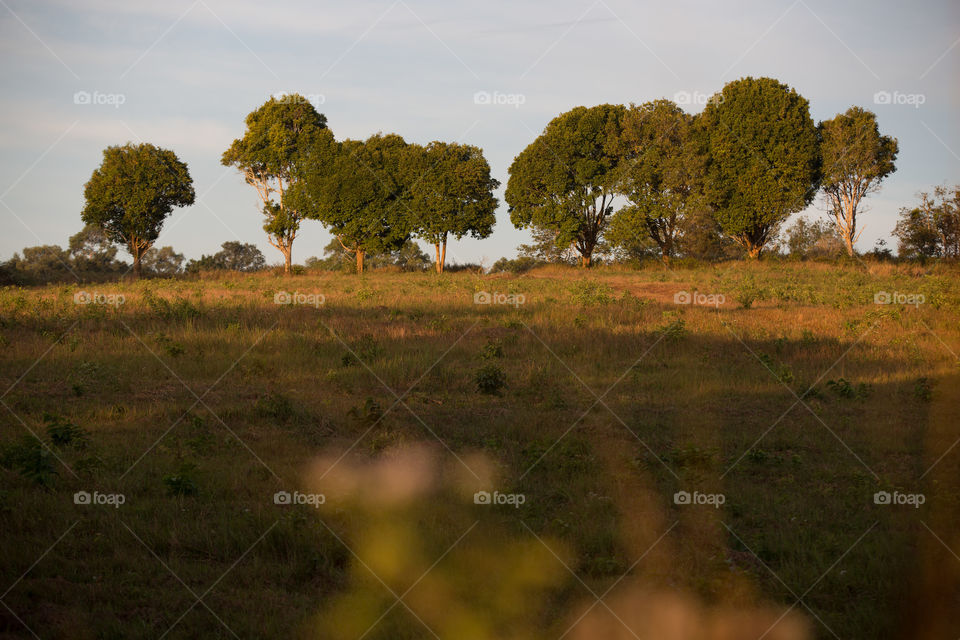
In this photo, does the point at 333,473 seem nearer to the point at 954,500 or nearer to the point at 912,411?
the point at 954,500

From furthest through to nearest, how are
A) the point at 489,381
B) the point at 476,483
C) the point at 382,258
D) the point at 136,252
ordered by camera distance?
the point at 382,258, the point at 136,252, the point at 489,381, the point at 476,483

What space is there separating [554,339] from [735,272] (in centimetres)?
2412

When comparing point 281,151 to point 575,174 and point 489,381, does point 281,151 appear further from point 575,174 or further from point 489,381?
point 489,381

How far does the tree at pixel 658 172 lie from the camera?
4500 cm

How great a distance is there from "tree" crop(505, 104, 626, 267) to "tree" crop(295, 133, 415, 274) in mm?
9580

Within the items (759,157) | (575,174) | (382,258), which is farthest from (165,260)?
(759,157)

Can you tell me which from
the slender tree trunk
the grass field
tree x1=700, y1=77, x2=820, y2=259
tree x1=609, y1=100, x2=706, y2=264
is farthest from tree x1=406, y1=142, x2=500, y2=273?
the grass field

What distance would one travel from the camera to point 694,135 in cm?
4625

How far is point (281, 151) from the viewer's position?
52.2 m

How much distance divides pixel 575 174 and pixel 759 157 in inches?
488

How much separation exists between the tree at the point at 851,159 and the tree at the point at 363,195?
28494 mm

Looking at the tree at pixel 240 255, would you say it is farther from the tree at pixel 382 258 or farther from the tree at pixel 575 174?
the tree at pixel 575 174

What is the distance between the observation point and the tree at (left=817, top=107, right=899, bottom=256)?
4209 cm

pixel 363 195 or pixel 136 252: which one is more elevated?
pixel 363 195
